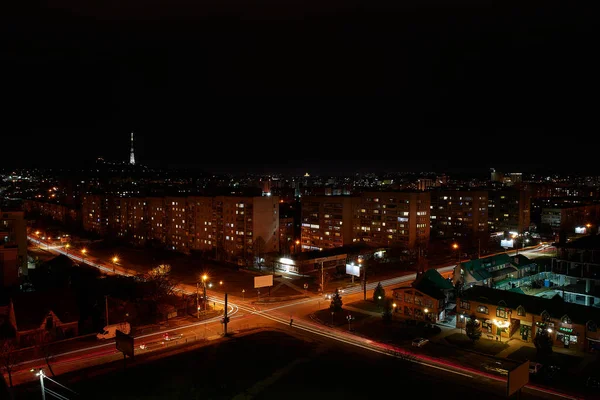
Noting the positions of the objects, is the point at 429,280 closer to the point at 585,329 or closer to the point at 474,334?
the point at 474,334

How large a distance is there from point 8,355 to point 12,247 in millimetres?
13959

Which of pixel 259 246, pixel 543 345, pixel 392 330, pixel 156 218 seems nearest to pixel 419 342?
pixel 392 330

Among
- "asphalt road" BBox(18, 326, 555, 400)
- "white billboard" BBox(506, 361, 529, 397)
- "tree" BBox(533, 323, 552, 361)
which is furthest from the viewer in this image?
"tree" BBox(533, 323, 552, 361)

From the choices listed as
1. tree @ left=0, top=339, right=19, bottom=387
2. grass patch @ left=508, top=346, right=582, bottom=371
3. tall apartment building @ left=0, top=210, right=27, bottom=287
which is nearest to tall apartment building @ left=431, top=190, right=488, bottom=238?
grass patch @ left=508, top=346, right=582, bottom=371

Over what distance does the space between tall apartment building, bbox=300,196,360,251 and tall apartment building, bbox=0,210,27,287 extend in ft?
92.6

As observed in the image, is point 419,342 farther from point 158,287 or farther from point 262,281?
point 158,287

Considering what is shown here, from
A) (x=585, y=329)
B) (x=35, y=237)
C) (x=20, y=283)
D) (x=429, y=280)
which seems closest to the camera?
(x=585, y=329)

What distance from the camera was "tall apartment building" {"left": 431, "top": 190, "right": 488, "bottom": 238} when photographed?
56.8m

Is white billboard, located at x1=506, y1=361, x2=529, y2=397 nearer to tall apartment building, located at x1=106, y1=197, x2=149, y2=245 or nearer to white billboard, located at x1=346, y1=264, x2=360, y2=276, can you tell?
white billboard, located at x1=346, y1=264, x2=360, y2=276

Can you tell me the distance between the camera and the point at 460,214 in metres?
57.8

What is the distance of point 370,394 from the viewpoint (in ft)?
52.9

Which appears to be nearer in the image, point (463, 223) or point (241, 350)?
point (241, 350)

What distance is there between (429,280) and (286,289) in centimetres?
1042

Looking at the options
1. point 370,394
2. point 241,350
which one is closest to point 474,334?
point 370,394
